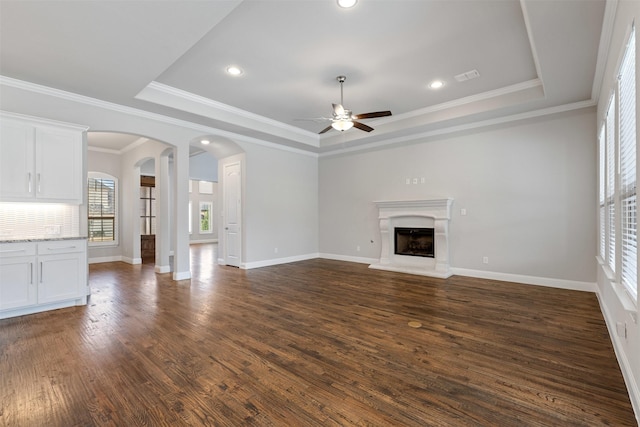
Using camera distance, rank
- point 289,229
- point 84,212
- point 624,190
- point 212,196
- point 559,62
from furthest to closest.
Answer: point 212,196
point 289,229
point 84,212
point 559,62
point 624,190

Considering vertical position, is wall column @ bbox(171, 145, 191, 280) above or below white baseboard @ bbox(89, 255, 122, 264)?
above

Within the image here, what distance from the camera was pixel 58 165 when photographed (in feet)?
13.3

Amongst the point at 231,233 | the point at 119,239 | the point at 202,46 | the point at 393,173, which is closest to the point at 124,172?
the point at 119,239

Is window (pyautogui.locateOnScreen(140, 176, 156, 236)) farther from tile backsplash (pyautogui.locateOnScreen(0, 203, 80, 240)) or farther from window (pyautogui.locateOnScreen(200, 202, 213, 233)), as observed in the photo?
tile backsplash (pyautogui.locateOnScreen(0, 203, 80, 240))

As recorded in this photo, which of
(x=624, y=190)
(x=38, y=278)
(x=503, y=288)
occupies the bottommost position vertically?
(x=503, y=288)

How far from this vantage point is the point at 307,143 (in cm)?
731

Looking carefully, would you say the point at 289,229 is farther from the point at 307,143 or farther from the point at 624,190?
the point at 624,190

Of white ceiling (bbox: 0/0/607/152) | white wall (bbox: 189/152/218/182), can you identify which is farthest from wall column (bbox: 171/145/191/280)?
white wall (bbox: 189/152/218/182)

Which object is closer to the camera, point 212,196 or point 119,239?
point 119,239

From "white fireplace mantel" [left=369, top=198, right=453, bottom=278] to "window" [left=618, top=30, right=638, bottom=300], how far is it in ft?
11.1

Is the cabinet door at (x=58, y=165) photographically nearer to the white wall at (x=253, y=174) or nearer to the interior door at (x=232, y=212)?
the white wall at (x=253, y=174)

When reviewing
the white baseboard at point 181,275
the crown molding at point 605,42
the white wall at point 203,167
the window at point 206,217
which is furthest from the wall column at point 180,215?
the window at point 206,217

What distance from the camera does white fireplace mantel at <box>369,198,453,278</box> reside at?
5961 millimetres

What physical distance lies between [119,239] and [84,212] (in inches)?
169
